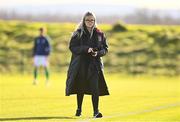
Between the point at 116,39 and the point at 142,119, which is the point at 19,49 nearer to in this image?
the point at 116,39

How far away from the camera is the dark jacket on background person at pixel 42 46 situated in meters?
25.6

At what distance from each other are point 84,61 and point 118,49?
108 feet

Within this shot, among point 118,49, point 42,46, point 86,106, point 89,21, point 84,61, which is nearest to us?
point 89,21

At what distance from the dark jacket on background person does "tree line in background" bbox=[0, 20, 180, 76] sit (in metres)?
12.2

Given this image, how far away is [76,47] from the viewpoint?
46.1 feet

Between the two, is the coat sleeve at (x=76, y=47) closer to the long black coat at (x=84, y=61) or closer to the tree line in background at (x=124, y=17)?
the long black coat at (x=84, y=61)

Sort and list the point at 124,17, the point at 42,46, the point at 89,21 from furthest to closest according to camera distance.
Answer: the point at 124,17 < the point at 42,46 < the point at 89,21

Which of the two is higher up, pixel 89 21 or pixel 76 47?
pixel 89 21

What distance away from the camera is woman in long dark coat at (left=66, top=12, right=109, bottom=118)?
14008 mm

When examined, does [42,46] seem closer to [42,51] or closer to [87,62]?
[42,51]

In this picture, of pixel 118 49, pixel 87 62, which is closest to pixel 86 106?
pixel 87 62

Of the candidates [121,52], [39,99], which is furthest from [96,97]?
[121,52]

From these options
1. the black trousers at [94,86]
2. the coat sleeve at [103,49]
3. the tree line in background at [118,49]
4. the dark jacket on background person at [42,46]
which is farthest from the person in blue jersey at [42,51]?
the tree line in background at [118,49]

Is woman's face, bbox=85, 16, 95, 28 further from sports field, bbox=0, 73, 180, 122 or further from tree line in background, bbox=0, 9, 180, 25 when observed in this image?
tree line in background, bbox=0, 9, 180, 25
